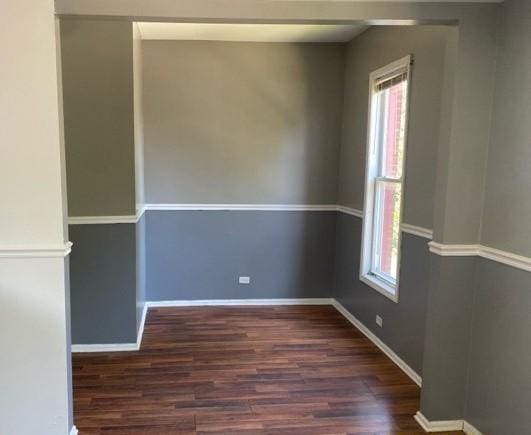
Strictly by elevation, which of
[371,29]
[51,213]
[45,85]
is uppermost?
[371,29]

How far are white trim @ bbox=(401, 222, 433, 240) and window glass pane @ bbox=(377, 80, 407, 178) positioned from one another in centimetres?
48

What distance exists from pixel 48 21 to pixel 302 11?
122cm

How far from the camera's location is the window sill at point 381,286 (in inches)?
137

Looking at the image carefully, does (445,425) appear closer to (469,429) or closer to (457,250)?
(469,429)

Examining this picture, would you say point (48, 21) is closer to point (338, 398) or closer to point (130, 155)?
point (130, 155)

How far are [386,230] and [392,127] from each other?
0.87 meters

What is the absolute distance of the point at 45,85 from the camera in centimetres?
210

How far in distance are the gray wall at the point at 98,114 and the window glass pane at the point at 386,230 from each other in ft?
6.88

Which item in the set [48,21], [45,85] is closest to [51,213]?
[45,85]

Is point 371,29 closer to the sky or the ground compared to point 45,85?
closer to the sky

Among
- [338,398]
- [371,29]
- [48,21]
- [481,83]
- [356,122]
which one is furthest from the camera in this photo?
[356,122]

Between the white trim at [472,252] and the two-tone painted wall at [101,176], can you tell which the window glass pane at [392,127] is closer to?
the white trim at [472,252]

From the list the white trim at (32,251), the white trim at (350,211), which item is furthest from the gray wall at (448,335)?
the white trim at (32,251)

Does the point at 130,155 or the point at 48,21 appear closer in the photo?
the point at 48,21
